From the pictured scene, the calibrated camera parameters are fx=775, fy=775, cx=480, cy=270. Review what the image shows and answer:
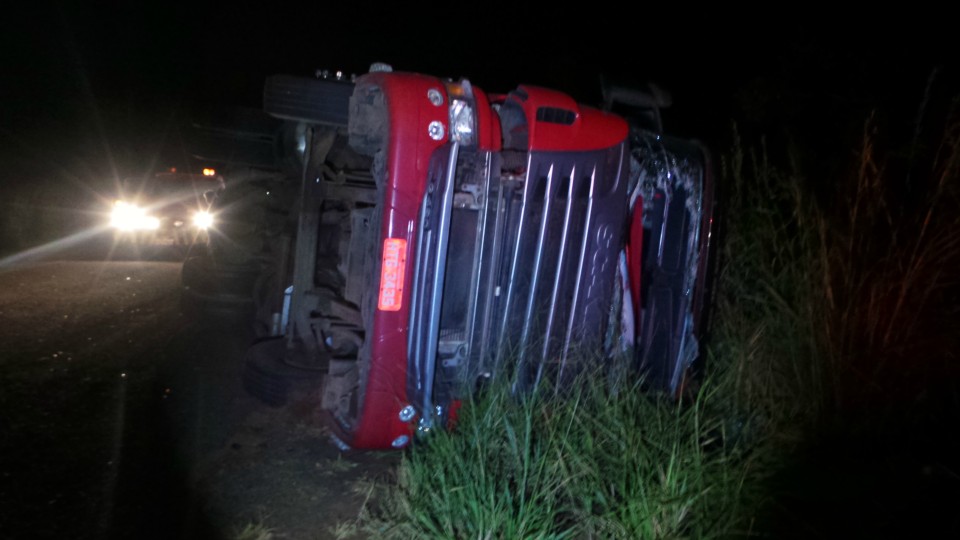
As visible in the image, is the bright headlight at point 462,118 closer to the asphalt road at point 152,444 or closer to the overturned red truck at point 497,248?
the overturned red truck at point 497,248

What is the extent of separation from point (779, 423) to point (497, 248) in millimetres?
1889

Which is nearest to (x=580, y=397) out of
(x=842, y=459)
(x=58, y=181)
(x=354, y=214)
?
(x=842, y=459)

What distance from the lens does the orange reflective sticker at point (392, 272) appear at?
4090mm

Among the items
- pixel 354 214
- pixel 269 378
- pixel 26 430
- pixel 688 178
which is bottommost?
pixel 26 430

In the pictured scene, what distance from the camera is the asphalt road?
3930 millimetres

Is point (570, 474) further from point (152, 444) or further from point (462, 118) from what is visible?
point (152, 444)

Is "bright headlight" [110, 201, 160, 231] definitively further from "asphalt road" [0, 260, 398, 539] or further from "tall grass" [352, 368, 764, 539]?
"tall grass" [352, 368, 764, 539]

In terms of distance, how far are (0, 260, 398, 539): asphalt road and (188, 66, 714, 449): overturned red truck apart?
48 cm

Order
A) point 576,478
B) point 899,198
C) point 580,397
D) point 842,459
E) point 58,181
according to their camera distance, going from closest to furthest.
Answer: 1. point 576,478
2. point 580,397
3. point 842,459
4. point 899,198
5. point 58,181

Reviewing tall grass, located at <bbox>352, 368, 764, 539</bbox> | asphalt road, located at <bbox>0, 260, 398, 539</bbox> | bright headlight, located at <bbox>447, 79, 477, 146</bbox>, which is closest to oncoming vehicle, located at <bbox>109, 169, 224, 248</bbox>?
asphalt road, located at <bbox>0, 260, 398, 539</bbox>

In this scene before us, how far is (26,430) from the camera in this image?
4.93 metres

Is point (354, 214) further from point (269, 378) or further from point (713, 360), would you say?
point (713, 360)

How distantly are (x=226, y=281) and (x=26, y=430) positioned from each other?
9.94 ft

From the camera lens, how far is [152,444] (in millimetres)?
4910
